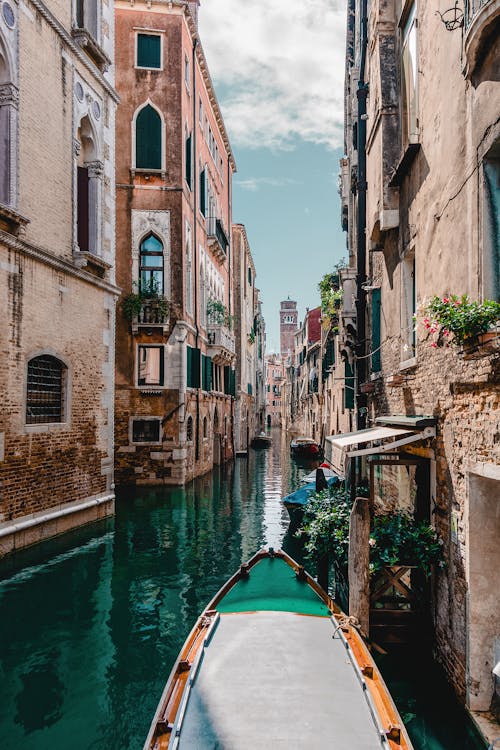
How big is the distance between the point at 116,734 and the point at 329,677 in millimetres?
2083

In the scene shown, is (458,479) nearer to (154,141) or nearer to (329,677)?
(329,677)

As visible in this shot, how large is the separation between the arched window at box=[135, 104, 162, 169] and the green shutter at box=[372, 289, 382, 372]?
37.4ft

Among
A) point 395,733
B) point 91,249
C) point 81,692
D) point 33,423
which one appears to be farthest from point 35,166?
point 395,733

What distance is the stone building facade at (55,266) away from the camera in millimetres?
9641

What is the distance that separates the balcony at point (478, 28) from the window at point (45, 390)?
7.97 meters

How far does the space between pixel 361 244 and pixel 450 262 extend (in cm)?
656

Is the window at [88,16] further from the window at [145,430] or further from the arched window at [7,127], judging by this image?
the window at [145,430]

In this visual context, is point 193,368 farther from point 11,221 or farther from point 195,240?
point 11,221

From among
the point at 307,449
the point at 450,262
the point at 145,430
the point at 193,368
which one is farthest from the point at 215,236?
the point at 450,262

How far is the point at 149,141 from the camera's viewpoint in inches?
756

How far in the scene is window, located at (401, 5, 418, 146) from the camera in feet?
24.7

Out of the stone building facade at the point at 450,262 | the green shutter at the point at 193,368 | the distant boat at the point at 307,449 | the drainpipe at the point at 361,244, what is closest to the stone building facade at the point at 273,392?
the distant boat at the point at 307,449

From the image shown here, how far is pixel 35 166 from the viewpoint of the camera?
34.0 feet

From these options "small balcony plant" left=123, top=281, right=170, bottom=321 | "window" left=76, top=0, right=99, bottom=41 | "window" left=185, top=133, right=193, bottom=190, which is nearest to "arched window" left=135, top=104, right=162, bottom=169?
"window" left=185, top=133, right=193, bottom=190
